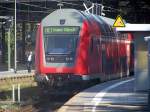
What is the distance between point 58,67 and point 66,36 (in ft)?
4.47

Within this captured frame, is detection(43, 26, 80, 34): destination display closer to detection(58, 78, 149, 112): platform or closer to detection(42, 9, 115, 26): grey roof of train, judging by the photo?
detection(42, 9, 115, 26): grey roof of train

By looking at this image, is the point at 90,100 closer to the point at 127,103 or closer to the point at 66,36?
the point at 127,103

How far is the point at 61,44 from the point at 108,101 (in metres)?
6.65

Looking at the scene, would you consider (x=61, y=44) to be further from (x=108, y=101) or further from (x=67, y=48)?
(x=108, y=101)

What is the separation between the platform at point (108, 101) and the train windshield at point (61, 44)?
2.52m

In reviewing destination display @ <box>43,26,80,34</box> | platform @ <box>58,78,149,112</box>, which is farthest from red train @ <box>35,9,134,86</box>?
platform @ <box>58,78,149,112</box>

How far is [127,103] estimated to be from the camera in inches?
732

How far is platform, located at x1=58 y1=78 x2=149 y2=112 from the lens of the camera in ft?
57.1

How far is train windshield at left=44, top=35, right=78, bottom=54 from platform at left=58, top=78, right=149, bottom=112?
2.52 m

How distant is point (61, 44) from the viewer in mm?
25438

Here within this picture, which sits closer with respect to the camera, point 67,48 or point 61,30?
point 67,48

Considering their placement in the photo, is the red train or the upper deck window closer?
the red train

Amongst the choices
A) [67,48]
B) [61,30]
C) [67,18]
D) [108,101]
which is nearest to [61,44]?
[67,48]

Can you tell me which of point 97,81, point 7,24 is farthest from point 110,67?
point 7,24
